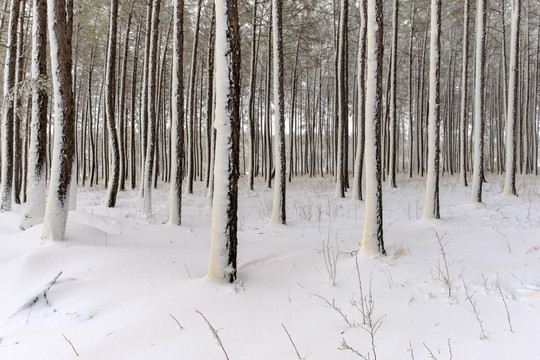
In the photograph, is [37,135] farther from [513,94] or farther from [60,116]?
[513,94]

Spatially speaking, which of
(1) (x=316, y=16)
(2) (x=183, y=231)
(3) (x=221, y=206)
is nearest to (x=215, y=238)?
(3) (x=221, y=206)

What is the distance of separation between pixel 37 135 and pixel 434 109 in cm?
801

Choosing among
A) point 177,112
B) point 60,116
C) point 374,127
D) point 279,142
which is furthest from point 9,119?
point 374,127

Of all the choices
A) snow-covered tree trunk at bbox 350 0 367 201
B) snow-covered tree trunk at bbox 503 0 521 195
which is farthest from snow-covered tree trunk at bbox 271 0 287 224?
snow-covered tree trunk at bbox 503 0 521 195

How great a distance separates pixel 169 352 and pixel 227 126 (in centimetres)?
213

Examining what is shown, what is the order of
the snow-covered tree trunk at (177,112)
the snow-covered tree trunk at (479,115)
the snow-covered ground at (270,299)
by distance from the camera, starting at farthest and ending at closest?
the snow-covered tree trunk at (479,115) < the snow-covered tree trunk at (177,112) < the snow-covered ground at (270,299)

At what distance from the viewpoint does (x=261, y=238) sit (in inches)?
225

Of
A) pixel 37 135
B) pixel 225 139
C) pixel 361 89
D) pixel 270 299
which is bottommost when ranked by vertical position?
pixel 270 299

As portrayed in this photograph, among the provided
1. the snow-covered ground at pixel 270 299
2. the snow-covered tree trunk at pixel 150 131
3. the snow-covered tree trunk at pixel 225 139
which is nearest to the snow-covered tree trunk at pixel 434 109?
the snow-covered ground at pixel 270 299

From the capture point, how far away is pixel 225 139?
10.2 feet

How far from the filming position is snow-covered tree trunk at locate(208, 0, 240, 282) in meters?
3.09

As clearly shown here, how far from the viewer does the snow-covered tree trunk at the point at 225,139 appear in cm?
309

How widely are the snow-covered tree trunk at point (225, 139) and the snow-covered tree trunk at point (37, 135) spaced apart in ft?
13.6

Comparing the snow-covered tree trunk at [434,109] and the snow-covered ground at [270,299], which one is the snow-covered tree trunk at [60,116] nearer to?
the snow-covered ground at [270,299]
